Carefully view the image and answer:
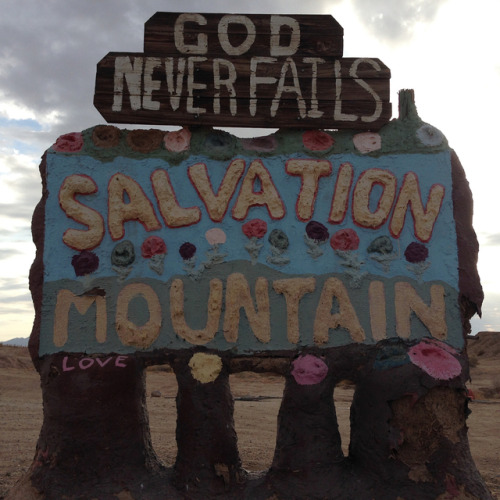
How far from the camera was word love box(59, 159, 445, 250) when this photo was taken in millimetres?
4086

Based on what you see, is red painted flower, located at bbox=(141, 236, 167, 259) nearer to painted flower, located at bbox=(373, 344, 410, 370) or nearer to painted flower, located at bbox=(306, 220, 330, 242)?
painted flower, located at bbox=(306, 220, 330, 242)

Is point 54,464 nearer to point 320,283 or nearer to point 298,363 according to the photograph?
point 298,363

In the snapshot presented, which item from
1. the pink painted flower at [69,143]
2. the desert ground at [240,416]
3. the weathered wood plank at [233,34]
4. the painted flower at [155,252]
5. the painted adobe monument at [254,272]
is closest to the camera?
the painted adobe monument at [254,272]

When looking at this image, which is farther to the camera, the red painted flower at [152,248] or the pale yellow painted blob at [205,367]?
the red painted flower at [152,248]

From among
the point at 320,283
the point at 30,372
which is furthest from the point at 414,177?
the point at 30,372

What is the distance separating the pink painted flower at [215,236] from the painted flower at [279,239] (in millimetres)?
359

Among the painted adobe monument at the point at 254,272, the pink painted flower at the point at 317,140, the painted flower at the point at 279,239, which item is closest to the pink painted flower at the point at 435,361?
the painted adobe monument at the point at 254,272

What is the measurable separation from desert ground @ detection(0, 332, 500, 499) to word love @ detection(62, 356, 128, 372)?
1461 millimetres

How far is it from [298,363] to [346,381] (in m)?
0.45

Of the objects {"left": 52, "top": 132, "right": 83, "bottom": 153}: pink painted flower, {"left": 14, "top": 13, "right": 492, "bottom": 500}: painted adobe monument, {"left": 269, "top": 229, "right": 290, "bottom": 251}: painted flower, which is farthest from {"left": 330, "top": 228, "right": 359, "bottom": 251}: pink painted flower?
{"left": 52, "top": 132, "right": 83, "bottom": 153}: pink painted flower

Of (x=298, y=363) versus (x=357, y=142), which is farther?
(x=357, y=142)

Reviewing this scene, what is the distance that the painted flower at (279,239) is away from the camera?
4062 millimetres

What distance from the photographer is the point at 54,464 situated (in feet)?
12.3

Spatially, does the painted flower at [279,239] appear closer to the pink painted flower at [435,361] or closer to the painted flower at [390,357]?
the painted flower at [390,357]
